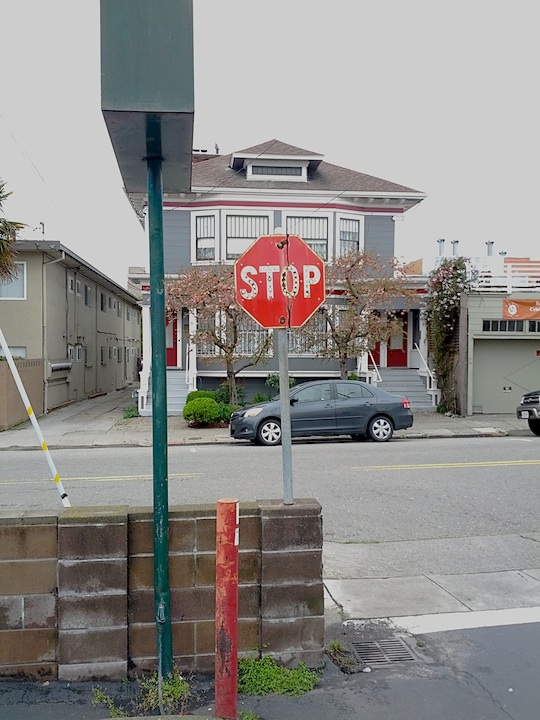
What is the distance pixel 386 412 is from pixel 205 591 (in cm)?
1207

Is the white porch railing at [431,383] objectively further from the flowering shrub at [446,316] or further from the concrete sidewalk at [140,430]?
the concrete sidewalk at [140,430]

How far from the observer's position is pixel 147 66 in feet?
11.1

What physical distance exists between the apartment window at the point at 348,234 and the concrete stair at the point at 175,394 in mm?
7107

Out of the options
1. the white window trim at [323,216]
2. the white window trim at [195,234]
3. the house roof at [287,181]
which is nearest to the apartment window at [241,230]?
the white window trim at [195,234]

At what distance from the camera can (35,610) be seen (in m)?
3.77

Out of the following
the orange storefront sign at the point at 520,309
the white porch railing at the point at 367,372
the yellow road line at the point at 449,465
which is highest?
the orange storefront sign at the point at 520,309

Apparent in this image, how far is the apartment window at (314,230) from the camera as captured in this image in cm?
2292

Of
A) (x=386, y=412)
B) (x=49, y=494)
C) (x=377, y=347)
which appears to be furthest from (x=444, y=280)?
(x=49, y=494)

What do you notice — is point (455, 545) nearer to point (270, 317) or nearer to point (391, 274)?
point (270, 317)

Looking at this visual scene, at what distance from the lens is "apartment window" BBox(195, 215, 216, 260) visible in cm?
2253

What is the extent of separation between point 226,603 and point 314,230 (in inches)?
810

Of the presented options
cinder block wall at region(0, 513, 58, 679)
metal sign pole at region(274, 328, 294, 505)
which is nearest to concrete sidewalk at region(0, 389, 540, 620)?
metal sign pole at region(274, 328, 294, 505)

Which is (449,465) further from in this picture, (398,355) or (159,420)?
(398,355)

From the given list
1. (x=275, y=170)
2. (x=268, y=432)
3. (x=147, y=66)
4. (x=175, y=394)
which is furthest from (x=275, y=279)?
(x=275, y=170)
